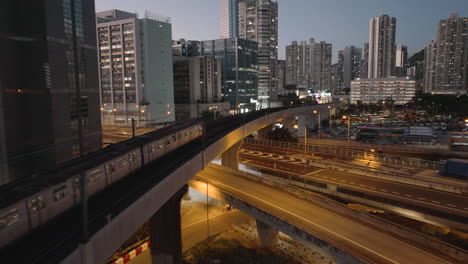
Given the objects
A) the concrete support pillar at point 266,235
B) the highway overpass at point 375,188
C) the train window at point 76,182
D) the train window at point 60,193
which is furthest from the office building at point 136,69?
the train window at point 60,193

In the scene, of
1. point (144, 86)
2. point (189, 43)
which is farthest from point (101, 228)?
point (189, 43)

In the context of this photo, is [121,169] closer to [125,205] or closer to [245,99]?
[125,205]

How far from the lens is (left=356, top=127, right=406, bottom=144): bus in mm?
54812

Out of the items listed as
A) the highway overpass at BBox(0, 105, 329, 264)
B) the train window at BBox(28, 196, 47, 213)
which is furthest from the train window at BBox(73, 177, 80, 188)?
the train window at BBox(28, 196, 47, 213)

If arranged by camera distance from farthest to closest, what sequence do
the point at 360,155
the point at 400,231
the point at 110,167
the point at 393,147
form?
the point at 393,147 < the point at 360,155 < the point at 400,231 < the point at 110,167

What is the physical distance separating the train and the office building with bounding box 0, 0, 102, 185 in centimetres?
908

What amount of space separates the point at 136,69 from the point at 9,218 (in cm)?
7129

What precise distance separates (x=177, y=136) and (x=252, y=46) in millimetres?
101010

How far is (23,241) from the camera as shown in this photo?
1040cm

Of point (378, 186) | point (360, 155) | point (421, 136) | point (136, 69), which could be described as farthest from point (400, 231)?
point (136, 69)

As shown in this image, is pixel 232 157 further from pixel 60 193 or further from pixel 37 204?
pixel 37 204

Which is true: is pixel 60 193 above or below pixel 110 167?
below

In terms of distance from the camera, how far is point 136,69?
77.4 meters

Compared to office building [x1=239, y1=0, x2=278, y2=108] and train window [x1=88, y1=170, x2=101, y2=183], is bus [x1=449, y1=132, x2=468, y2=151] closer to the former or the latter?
train window [x1=88, y1=170, x2=101, y2=183]
